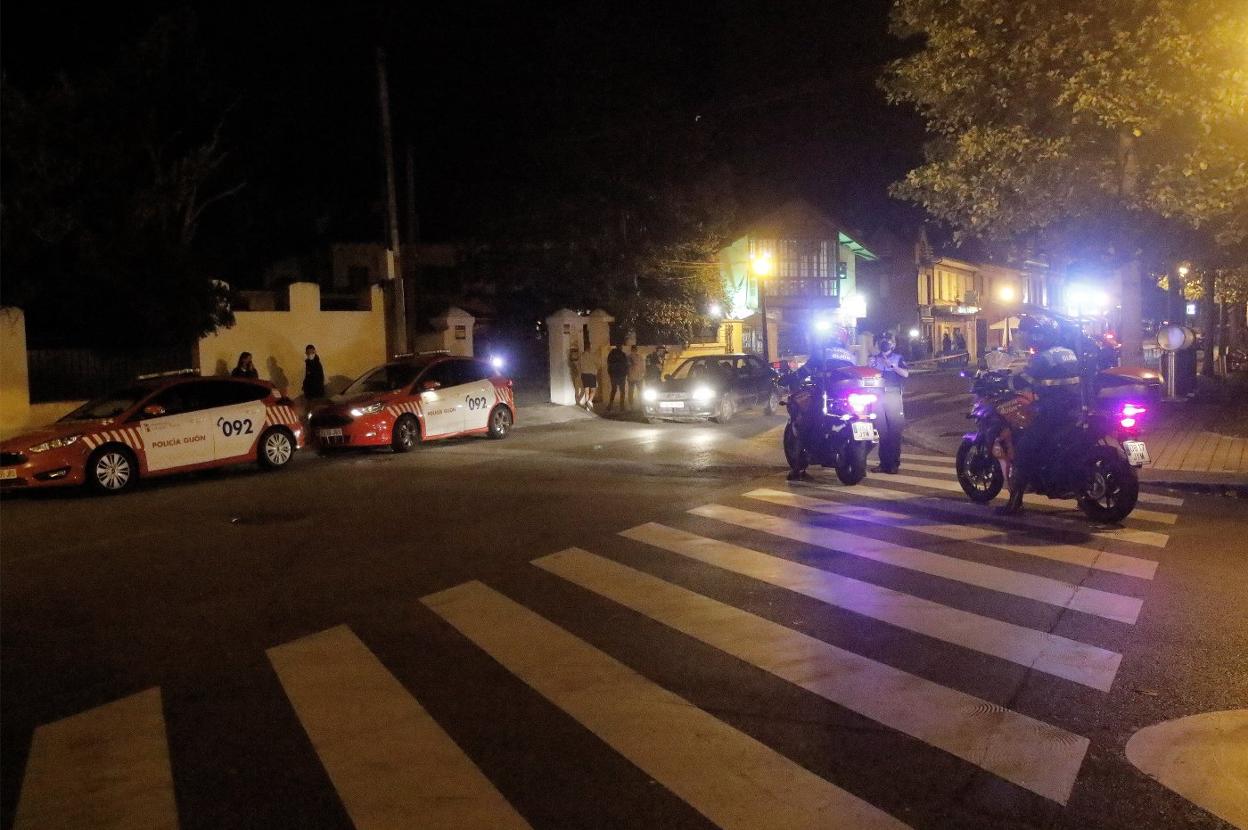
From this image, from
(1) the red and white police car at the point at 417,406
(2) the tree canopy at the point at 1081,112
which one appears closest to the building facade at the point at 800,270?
(1) the red and white police car at the point at 417,406

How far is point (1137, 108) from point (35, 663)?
1379cm

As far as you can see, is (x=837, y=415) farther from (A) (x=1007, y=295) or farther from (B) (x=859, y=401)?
(A) (x=1007, y=295)

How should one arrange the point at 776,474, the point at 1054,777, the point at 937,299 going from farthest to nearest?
1. the point at 937,299
2. the point at 776,474
3. the point at 1054,777

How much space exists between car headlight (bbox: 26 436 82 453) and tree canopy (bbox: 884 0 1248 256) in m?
12.5

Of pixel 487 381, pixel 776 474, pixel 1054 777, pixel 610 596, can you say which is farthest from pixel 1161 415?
pixel 1054 777

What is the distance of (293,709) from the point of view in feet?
18.6

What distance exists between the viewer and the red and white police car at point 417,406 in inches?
693

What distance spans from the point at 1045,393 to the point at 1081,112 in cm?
650

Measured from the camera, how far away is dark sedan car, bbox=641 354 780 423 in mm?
21781

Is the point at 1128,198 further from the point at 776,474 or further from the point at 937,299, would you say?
the point at 937,299

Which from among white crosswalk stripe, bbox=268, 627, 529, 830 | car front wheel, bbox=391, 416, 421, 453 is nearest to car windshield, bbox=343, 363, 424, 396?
car front wheel, bbox=391, 416, 421, 453

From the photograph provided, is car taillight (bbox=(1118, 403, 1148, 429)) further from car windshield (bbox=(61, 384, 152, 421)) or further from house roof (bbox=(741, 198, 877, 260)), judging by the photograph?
house roof (bbox=(741, 198, 877, 260))

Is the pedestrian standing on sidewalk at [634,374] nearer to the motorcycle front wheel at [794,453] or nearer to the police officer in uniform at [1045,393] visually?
the motorcycle front wheel at [794,453]

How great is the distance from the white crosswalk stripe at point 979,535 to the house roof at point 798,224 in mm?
37201
